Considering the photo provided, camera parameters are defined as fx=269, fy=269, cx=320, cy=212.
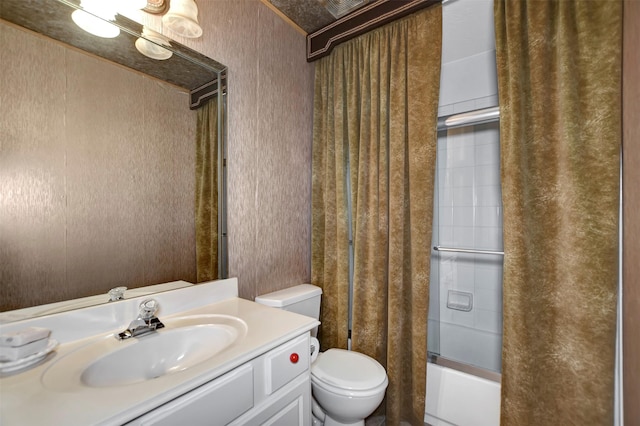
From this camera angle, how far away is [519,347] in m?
1.24

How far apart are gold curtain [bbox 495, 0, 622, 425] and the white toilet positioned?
62 cm

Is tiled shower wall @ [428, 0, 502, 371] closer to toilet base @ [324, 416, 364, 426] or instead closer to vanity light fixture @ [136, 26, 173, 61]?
toilet base @ [324, 416, 364, 426]

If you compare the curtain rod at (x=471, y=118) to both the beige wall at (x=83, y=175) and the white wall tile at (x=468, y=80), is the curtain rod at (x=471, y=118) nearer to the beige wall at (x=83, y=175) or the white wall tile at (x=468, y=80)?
the white wall tile at (x=468, y=80)

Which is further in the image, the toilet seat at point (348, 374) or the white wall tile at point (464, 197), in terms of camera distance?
the white wall tile at point (464, 197)

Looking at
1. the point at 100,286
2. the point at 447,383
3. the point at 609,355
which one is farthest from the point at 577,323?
the point at 100,286

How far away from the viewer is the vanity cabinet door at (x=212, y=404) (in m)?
0.68

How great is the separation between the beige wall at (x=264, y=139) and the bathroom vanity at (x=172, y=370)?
41 cm

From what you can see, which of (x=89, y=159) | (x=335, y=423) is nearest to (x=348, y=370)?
(x=335, y=423)

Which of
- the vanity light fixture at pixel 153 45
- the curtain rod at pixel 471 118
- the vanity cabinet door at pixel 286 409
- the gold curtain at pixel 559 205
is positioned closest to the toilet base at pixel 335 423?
the vanity cabinet door at pixel 286 409

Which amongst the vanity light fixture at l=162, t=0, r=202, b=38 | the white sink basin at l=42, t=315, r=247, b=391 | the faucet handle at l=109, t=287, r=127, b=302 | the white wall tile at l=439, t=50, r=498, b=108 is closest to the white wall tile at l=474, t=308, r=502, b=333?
the white wall tile at l=439, t=50, r=498, b=108

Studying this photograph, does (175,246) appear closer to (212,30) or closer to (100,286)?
(100,286)

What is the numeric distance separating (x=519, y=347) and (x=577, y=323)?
25cm

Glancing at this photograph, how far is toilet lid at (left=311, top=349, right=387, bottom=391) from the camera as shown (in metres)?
1.31

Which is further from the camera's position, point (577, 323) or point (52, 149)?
point (577, 323)
